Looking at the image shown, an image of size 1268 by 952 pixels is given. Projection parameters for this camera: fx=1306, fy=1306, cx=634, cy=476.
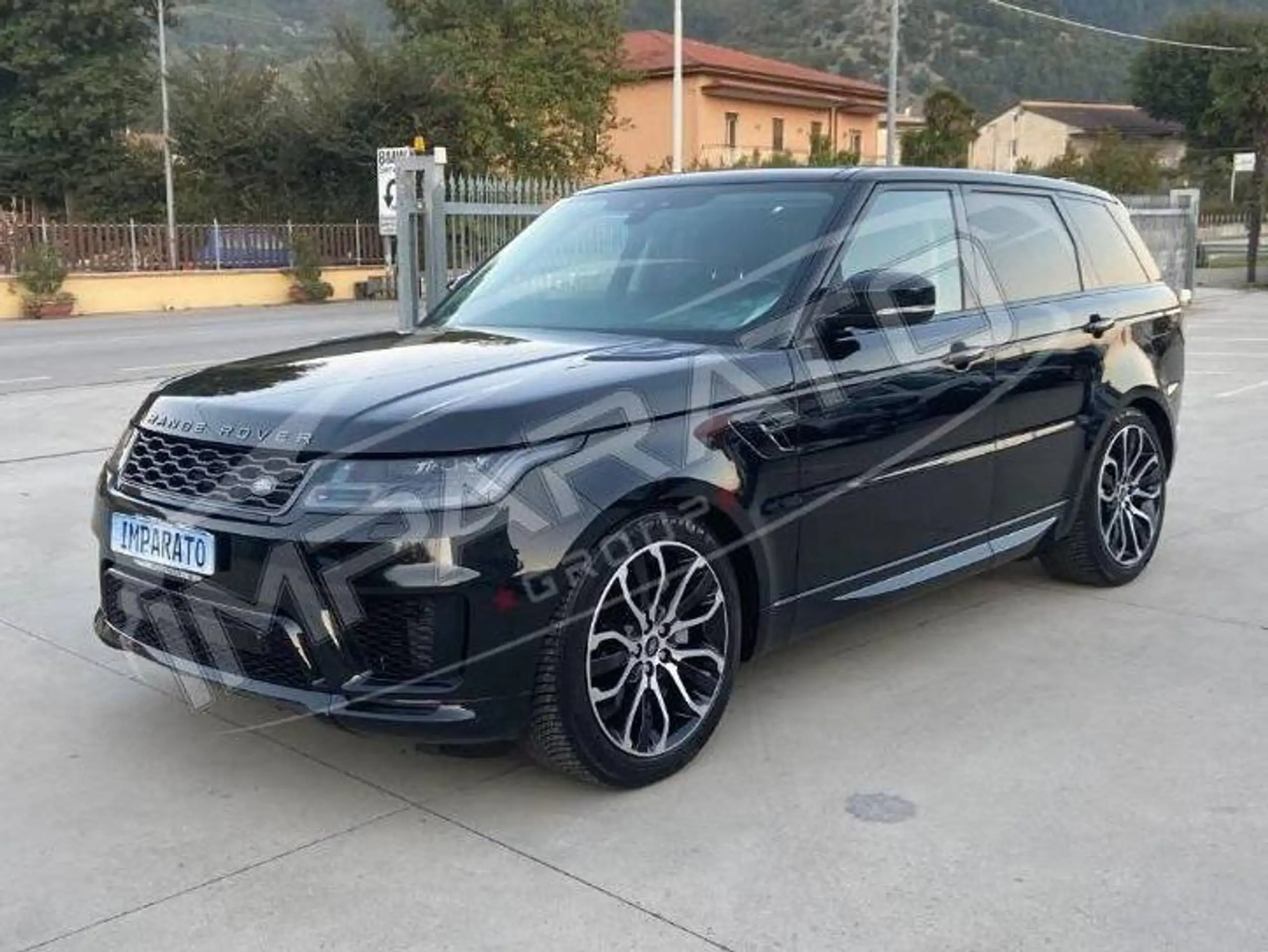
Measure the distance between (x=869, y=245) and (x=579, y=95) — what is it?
35000 mm

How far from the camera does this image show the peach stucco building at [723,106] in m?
49.9

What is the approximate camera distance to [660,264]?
4.60 metres

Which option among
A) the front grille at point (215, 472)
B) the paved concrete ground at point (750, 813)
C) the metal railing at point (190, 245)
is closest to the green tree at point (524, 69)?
the metal railing at point (190, 245)

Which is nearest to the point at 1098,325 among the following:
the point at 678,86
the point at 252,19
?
the point at 678,86

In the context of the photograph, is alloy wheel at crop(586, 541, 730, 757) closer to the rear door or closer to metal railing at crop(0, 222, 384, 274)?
the rear door

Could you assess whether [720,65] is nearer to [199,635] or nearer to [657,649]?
[657,649]

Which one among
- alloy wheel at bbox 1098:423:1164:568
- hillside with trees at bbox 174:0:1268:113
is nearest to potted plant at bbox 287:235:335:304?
alloy wheel at bbox 1098:423:1164:568

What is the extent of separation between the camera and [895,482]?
4391 mm

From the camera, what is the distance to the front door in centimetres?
413

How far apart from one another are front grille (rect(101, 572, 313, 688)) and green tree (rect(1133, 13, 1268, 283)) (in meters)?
29.7

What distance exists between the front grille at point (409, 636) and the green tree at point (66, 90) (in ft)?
124

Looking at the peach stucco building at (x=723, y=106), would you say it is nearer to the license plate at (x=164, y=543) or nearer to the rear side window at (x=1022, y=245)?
the rear side window at (x=1022, y=245)

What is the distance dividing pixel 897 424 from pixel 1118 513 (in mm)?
1905

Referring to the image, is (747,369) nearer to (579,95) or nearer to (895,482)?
(895,482)
